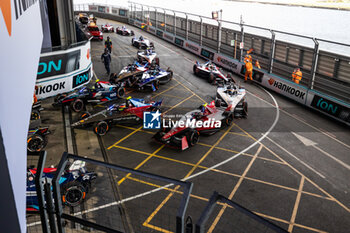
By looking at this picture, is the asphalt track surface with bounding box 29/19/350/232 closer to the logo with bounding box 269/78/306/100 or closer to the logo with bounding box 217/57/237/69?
the logo with bounding box 269/78/306/100

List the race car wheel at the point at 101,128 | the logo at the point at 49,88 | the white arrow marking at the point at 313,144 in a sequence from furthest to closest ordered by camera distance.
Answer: the logo at the point at 49,88, the race car wheel at the point at 101,128, the white arrow marking at the point at 313,144

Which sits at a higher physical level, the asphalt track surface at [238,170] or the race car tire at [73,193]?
the race car tire at [73,193]

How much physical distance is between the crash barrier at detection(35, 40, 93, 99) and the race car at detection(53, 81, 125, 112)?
151cm

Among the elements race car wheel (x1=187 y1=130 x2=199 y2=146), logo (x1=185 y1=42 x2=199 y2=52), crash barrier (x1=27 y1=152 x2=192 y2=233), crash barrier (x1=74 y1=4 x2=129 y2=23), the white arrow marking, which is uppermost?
crash barrier (x1=74 y1=4 x2=129 y2=23)

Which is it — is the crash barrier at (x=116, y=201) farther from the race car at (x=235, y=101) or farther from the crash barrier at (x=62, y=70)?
the crash barrier at (x=62, y=70)

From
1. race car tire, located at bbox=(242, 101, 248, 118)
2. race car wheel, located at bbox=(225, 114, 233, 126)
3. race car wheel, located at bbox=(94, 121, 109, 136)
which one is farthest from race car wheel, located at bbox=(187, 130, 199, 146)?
race car tire, located at bbox=(242, 101, 248, 118)

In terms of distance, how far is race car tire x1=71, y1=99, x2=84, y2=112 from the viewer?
51.6ft

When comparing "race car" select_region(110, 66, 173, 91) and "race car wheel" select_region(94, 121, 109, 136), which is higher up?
"race car" select_region(110, 66, 173, 91)

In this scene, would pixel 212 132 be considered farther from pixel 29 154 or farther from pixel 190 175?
pixel 29 154

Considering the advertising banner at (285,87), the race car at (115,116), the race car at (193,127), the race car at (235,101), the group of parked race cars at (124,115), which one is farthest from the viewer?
the advertising banner at (285,87)

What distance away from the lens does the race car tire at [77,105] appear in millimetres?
15718

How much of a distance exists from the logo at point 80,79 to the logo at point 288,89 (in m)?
12.7

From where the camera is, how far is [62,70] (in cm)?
1814

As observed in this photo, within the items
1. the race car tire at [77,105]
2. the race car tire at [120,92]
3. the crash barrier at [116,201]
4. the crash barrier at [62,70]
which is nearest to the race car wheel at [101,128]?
the race car tire at [77,105]
